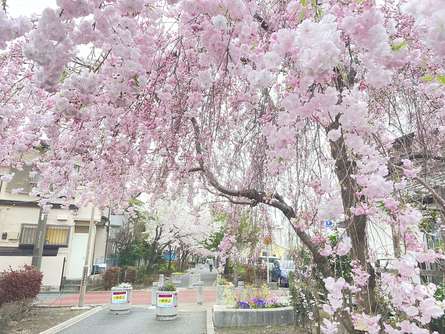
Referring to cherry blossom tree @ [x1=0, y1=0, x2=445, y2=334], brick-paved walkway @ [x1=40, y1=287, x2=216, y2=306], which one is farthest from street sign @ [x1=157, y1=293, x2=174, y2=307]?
cherry blossom tree @ [x1=0, y1=0, x2=445, y2=334]

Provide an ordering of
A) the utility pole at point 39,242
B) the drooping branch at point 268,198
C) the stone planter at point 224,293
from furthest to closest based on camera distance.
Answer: the utility pole at point 39,242
the stone planter at point 224,293
the drooping branch at point 268,198

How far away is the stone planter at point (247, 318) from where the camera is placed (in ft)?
26.1

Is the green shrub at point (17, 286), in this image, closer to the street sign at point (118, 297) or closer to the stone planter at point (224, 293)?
the street sign at point (118, 297)

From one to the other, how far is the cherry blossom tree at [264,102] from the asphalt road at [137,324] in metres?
4.76

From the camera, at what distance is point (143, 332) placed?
7867 millimetres

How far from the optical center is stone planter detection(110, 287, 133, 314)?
10.1 m

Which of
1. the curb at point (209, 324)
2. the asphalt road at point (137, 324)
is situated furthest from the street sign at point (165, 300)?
the curb at point (209, 324)

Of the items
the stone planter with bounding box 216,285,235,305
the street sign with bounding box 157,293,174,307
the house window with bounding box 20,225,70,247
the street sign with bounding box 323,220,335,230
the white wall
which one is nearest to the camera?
the street sign with bounding box 323,220,335,230

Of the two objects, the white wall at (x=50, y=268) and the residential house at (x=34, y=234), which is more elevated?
the residential house at (x=34, y=234)

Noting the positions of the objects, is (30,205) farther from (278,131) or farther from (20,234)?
(278,131)

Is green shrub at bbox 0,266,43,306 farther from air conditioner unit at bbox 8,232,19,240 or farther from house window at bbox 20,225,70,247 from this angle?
house window at bbox 20,225,70,247

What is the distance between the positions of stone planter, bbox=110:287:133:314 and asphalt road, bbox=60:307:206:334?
0.19 metres

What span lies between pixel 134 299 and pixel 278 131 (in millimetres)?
13245

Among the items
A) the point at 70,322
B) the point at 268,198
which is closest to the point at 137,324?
the point at 70,322
